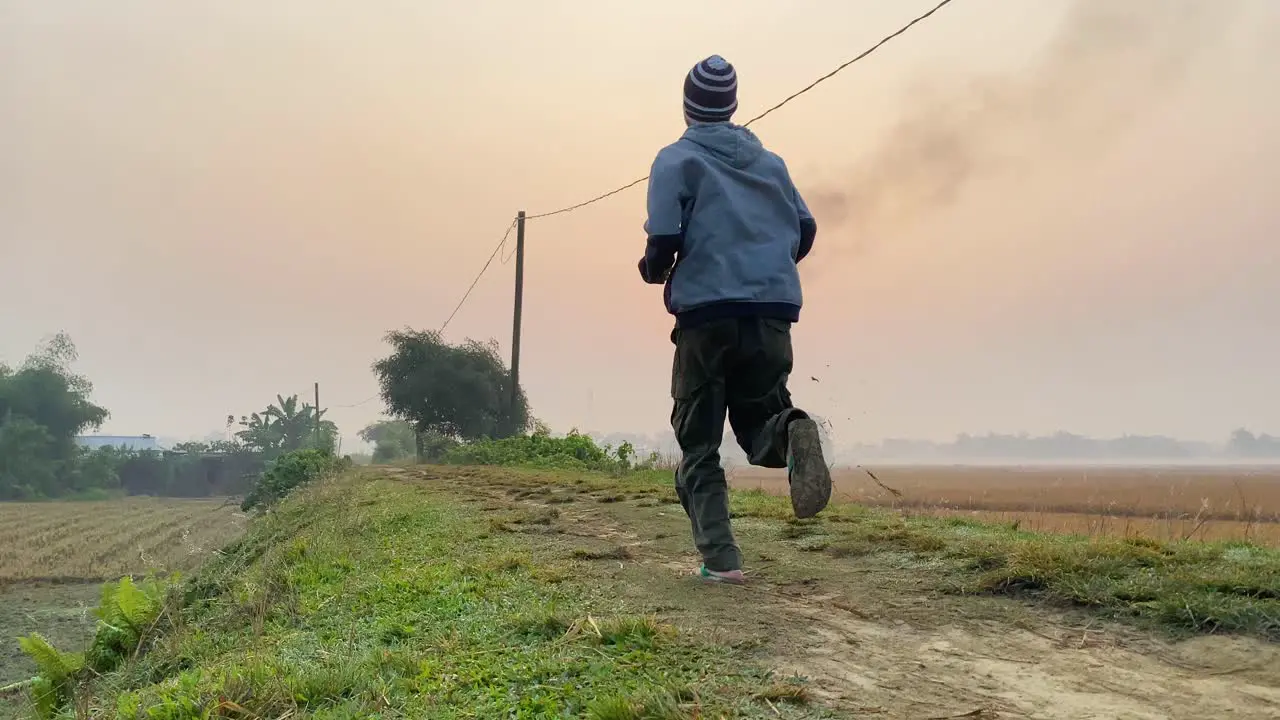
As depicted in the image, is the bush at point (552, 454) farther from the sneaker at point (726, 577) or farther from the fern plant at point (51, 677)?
the sneaker at point (726, 577)

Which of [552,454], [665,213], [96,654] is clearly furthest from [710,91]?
[552,454]

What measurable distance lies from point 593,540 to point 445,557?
33.9 inches

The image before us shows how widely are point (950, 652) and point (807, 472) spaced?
0.96 metres

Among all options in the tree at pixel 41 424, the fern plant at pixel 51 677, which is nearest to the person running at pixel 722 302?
the fern plant at pixel 51 677

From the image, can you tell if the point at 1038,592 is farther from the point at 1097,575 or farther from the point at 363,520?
the point at 363,520

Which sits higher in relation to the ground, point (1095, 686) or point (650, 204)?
point (650, 204)

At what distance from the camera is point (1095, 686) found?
1884mm

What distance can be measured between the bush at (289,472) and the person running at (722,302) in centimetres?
1688

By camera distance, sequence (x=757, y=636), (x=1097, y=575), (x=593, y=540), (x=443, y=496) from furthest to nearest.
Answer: (x=443, y=496) < (x=593, y=540) < (x=1097, y=575) < (x=757, y=636)

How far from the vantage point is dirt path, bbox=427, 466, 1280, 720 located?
5.81 feet

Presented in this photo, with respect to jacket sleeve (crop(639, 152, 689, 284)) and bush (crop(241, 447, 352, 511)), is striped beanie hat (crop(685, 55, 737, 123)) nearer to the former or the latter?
jacket sleeve (crop(639, 152, 689, 284))

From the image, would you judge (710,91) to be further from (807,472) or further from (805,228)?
(807,472)

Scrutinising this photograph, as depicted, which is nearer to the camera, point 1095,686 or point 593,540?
point 1095,686

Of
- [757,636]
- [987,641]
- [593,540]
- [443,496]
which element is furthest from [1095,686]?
[443,496]
